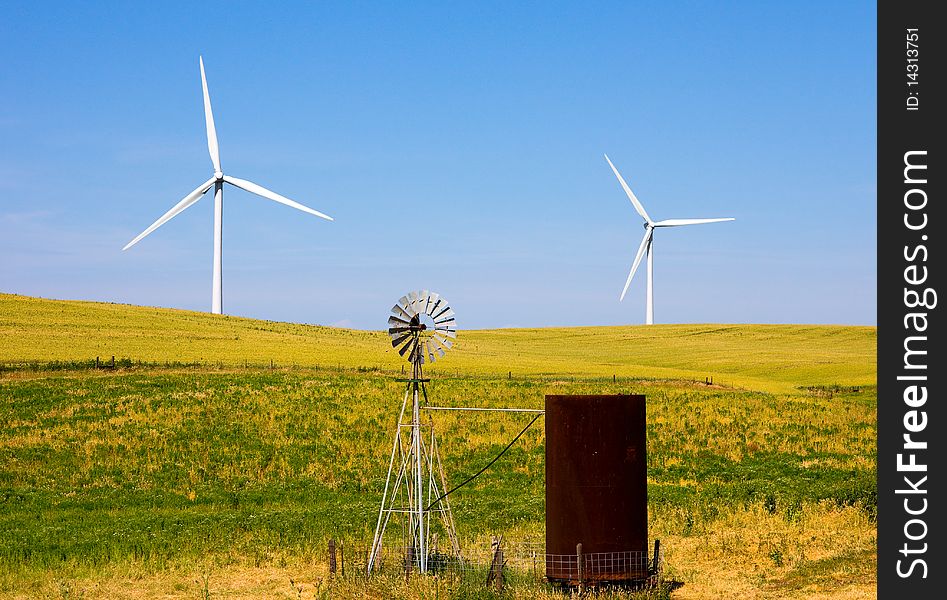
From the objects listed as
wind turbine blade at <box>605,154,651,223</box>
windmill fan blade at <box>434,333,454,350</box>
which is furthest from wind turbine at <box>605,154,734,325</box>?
windmill fan blade at <box>434,333,454,350</box>

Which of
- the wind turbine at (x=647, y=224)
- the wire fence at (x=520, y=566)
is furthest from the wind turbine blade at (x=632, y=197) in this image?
the wire fence at (x=520, y=566)

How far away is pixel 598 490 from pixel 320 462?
821 inches

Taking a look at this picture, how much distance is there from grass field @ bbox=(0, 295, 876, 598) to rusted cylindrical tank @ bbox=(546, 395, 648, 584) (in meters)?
1.18

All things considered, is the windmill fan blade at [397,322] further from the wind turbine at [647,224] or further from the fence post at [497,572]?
the wind turbine at [647,224]

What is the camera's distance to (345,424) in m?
42.4

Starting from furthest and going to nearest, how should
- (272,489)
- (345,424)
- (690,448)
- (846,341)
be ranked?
(846,341) → (345,424) → (690,448) → (272,489)

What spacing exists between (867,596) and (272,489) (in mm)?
20394

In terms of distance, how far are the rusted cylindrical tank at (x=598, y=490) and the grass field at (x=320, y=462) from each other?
1.18m

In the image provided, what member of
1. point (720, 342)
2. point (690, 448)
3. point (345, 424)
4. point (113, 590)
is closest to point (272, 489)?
point (345, 424)

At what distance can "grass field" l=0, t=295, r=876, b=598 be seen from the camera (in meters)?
19.8

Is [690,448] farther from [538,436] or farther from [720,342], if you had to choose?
[720,342]

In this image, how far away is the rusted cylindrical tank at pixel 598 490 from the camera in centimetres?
1689

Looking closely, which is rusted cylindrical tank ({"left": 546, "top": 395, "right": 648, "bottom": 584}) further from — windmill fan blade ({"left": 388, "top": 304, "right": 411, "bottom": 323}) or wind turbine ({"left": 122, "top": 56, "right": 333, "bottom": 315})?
wind turbine ({"left": 122, "top": 56, "right": 333, "bottom": 315})

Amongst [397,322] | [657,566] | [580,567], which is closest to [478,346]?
[397,322]
